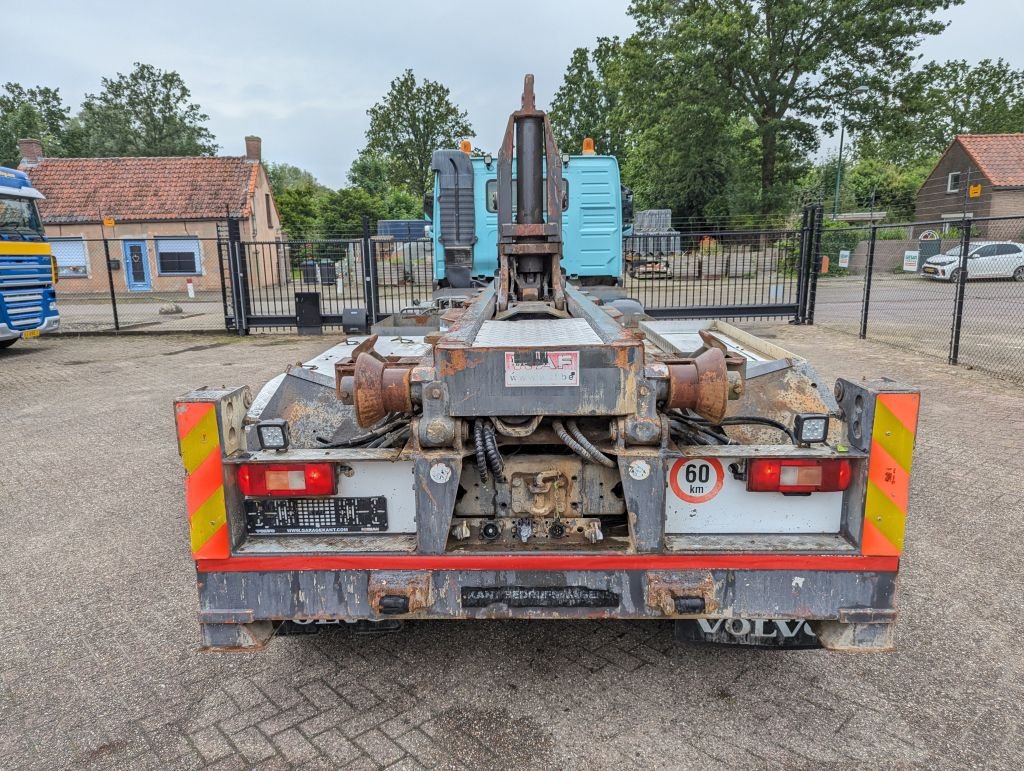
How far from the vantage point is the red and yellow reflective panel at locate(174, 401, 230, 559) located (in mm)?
2518

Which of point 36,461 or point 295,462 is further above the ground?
point 295,462

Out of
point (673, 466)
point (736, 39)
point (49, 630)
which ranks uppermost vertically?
point (736, 39)

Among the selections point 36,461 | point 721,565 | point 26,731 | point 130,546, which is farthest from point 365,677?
point 36,461

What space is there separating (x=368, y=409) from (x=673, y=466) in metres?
1.16

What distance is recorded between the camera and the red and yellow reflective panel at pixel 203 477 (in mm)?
2518

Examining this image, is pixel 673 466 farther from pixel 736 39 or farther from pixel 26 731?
pixel 736 39

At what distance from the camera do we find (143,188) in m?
Answer: 31.1

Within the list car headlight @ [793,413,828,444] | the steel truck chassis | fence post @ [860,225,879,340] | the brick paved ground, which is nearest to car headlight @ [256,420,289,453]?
the steel truck chassis

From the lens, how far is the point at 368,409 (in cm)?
256

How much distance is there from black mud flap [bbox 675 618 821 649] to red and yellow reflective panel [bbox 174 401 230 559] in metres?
1.85

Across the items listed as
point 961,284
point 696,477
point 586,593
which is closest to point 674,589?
point 586,593

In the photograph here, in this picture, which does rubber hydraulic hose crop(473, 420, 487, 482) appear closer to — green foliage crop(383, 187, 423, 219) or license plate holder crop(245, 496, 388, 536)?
license plate holder crop(245, 496, 388, 536)

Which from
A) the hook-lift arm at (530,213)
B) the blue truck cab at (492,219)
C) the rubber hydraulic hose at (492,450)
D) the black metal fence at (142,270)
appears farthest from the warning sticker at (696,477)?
the black metal fence at (142,270)

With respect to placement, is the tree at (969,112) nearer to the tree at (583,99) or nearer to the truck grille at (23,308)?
the tree at (583,99)
